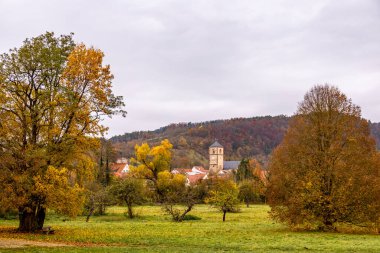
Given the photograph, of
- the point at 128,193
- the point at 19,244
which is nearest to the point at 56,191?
the point at 19,244

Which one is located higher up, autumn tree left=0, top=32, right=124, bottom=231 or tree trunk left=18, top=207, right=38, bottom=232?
autumn tree left=0, top=32, right=124, bottom=231

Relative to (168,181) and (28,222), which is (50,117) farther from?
(168,181)

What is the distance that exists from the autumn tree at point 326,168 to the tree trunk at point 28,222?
1817 cm

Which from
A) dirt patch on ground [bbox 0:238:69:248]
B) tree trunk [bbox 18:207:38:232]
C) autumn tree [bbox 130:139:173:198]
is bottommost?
dirt patch on ground [bbox 0:238:69:248]

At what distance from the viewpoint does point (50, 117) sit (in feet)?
98.3

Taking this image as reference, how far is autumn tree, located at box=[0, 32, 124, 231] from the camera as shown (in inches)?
1089

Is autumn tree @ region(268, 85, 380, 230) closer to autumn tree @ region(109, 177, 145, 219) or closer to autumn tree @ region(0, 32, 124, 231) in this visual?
autumn tree @ region(0, 32, 124, 231)

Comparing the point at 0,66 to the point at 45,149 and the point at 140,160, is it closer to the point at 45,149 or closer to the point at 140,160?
the point at 45,149

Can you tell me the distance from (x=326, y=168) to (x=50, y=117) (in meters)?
21.0

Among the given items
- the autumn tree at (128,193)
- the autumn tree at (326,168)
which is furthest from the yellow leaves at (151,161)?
the autumn tree at (326,168)

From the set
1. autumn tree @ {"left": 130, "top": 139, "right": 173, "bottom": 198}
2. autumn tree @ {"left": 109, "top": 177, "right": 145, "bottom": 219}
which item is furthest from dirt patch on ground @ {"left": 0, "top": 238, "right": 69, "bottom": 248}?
autumn tree @ {"left": 130, "top": 139, "right": 173, "bottom": 198}

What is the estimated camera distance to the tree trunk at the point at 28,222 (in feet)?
97.3

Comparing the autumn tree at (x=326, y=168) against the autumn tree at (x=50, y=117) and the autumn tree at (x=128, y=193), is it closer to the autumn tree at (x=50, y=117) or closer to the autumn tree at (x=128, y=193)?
the autumn tree at (x=50, y=117)

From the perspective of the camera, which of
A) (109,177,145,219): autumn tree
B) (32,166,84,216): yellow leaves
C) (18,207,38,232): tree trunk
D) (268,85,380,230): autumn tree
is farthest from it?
(109,177,145,219): autumn tree
